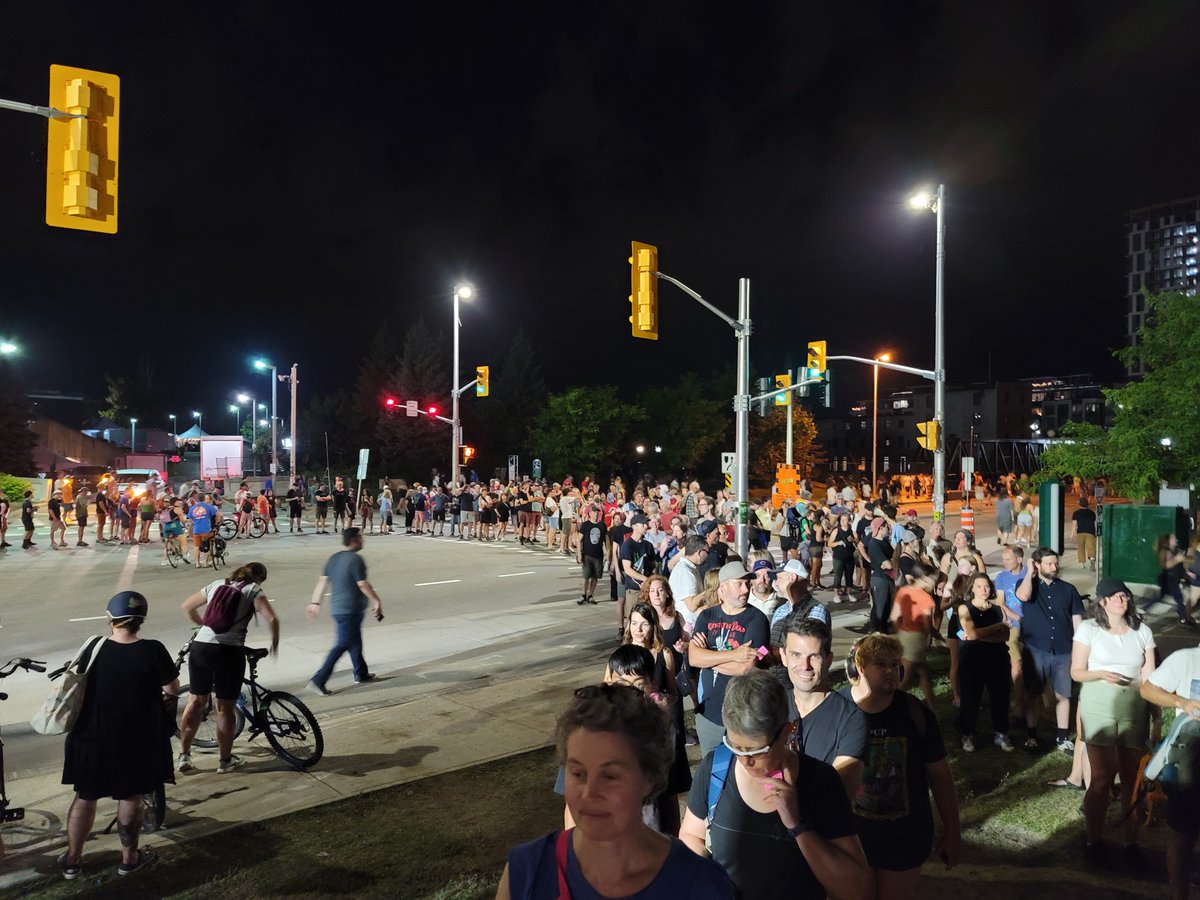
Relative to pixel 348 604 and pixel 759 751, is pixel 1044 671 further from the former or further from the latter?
pixel 348 604

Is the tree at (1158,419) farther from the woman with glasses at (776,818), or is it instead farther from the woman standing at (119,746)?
the woman standing at (119,746)

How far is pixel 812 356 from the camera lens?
21844 millimetres

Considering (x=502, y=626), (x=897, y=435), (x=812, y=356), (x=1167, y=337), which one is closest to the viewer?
(x=502, y=626)

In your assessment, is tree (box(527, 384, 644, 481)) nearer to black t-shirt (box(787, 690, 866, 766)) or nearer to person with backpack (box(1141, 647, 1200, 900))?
person with backpack (box(1141, 647, 1200, 900))

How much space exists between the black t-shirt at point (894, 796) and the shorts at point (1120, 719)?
2.18 meters

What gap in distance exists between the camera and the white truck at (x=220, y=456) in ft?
177

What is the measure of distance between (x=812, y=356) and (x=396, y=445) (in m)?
41.7

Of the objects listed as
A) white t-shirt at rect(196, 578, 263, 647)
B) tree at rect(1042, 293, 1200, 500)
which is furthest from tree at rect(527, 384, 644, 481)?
white t-shirt at rect(196, 578, 263, 647)

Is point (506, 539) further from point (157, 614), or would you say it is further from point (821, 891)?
point (821, 891)

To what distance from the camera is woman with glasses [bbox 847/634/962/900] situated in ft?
11.2

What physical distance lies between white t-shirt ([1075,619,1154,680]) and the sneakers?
20.7 feet

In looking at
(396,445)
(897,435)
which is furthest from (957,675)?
(897,435)

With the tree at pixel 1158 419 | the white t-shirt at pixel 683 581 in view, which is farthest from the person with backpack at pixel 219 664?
the tree at pixel 1158 419

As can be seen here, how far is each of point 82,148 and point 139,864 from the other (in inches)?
242
